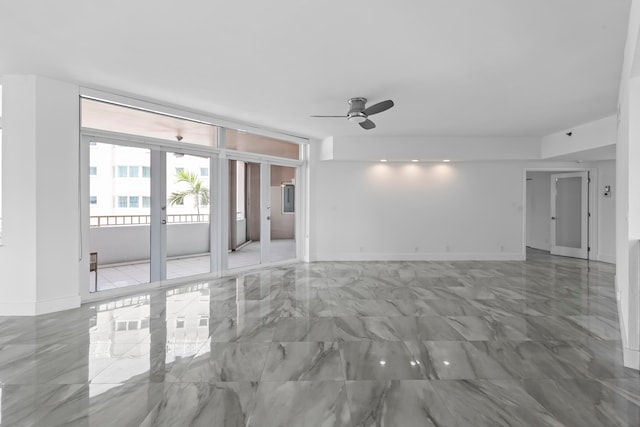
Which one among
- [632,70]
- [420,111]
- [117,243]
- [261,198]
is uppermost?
[420,111]

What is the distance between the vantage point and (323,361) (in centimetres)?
289

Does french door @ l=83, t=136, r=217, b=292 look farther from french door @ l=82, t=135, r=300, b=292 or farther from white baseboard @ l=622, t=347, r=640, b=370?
white baseboard @ l=622, t=347, r=640, b=370

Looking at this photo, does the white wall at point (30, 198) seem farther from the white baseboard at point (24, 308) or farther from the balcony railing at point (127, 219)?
the balcony railing at point (127, 219)

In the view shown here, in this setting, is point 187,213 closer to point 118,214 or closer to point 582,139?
point 118,214

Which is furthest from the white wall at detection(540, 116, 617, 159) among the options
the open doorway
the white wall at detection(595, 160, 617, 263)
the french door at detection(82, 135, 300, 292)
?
the french door at detection(82, 135, 300, 292)

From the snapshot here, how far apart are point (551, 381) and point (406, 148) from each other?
19.6 ft

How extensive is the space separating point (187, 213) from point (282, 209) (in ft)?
7.32

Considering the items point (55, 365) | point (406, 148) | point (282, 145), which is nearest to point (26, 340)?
point (55, 365)

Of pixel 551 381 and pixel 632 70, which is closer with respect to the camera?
pixel 551 381

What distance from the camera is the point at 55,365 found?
285 cm

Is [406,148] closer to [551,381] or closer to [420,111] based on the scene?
[420,111]

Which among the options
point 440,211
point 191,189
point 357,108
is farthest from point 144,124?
point 440,211

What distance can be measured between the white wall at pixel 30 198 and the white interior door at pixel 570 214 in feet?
34.6

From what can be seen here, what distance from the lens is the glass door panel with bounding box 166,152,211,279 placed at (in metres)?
6.00
